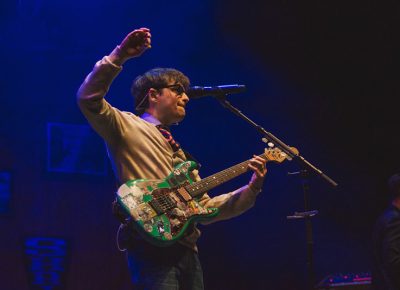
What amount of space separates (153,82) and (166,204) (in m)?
0.94

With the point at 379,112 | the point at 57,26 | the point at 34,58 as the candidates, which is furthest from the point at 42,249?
the point at 379,112

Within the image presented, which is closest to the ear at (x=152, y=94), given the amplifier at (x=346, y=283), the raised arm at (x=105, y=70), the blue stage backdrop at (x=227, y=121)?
the raised arm at (x=105, y=70)

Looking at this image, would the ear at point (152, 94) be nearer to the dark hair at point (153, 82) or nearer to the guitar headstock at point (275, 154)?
the dark hair at point (153, 82)

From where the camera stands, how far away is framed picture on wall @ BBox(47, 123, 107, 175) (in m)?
5.37

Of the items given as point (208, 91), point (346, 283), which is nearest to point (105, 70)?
point (208, 91)

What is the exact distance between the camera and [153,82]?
132 inches

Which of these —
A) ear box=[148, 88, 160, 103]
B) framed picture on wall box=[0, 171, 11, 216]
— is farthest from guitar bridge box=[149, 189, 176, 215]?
framed picture on wall box=[0, 171, 11, 216]

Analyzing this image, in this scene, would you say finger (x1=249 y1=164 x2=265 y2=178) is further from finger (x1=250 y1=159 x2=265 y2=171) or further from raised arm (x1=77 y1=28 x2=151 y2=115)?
raised arm (x1=77 y1=28 x2=151 y2=115)

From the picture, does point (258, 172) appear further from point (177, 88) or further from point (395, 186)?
point (395, 186)

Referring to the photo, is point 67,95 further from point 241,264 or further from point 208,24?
point 241,264

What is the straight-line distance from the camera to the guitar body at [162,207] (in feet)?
8.51

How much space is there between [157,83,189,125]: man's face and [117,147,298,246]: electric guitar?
0.45m

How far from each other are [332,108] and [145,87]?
327cm

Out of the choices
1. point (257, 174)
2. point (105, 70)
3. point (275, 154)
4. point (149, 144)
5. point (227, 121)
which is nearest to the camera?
point (105, 70)
